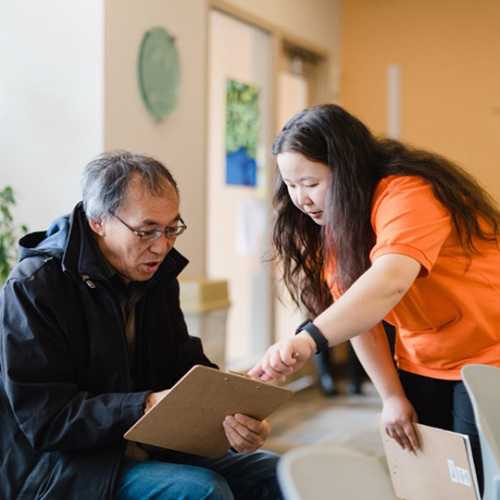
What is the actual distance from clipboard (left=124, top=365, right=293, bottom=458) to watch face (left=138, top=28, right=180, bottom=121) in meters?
2.17

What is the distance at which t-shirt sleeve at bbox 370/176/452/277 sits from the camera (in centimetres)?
149

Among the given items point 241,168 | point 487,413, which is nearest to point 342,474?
point 487,413

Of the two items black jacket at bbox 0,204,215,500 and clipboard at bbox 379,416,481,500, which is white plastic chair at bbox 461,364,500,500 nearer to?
clipboard at bbox 379,416,481,500

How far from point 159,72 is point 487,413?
8.38 feet

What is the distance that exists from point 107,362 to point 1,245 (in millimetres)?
1458

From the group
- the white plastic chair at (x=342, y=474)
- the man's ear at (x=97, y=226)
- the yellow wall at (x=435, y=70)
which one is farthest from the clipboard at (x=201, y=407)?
the yellow wall at (x=435, y=70)

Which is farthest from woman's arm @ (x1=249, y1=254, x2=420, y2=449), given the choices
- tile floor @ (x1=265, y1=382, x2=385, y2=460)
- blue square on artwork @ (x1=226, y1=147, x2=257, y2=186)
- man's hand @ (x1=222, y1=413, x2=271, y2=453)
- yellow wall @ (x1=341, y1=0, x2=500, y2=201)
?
yellow wall @ (x1=341, y1=0, x2=500, y2=201)

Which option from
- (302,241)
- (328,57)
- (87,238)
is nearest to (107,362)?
(87,238)

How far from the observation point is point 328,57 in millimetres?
5441

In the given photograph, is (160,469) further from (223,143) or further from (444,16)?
(444,16)

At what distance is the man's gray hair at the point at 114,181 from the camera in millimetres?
1725

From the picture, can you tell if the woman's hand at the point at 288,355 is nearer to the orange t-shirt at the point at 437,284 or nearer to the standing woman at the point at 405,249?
the standing woman at the point at 405,249

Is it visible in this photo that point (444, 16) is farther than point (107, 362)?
Yes

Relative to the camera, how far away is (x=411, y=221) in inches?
59.9
